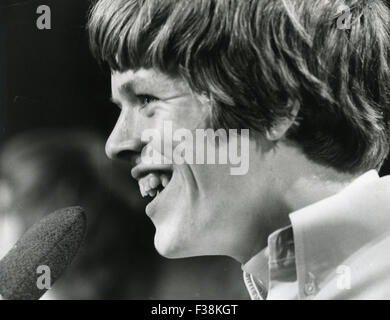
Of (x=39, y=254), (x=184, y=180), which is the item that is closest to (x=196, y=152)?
(x=184, y=180)

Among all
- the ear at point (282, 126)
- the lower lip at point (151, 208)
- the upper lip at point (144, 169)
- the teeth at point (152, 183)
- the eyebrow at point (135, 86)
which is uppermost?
the eyebrow at point (135, 86)

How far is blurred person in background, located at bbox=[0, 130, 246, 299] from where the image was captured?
1198mm

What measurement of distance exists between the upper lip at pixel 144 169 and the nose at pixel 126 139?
0.02m

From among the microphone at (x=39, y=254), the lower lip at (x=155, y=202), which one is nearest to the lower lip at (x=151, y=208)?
the lower lip at (x=155, y=202)

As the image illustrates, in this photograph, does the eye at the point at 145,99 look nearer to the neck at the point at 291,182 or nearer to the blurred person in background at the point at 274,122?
the blurred person in background at the point at 274,122

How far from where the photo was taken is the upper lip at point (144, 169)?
44.7 inches

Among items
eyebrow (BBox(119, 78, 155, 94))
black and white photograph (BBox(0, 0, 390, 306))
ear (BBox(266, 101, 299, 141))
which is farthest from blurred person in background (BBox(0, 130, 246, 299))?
ear (BBox(266, 101, 299, 141))

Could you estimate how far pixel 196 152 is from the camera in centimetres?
112

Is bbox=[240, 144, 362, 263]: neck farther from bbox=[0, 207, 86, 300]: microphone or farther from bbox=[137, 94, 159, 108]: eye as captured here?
bbox=[0, 207, 86, 300]: microphone

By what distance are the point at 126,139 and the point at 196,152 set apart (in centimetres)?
14

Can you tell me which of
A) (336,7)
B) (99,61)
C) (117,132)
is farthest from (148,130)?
(336,7)

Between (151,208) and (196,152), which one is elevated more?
(196,152)

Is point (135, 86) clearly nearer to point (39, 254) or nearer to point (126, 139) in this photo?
point (126, 139)
